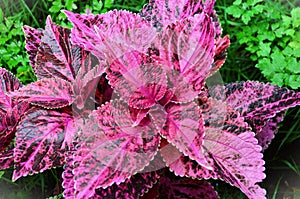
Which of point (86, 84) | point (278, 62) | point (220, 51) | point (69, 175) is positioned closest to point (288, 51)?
point (278, 62)

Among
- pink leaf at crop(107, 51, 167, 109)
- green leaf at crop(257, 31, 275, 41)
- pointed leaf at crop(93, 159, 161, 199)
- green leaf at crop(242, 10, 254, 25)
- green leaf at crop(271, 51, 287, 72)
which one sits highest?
pink leaf at crop(107, 51, 167, 109)

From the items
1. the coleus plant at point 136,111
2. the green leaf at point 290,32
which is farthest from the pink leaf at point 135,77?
the green leaf at point 290,32

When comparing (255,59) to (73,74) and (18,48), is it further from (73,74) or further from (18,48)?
(18,48)

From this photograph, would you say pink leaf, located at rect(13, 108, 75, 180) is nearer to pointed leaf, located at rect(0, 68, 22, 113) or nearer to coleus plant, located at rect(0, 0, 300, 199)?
coleus plant, located at rect(0, 0, 300, 199)

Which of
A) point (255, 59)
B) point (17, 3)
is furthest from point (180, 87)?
point (17, 3)

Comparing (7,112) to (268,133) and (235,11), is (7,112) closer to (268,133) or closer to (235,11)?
(268,133)

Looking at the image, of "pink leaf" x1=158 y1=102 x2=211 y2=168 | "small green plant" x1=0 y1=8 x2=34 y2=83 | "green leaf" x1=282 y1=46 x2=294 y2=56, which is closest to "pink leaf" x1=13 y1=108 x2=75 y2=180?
"pink leaf" x1=158 y1=102 x2=211 y2=168

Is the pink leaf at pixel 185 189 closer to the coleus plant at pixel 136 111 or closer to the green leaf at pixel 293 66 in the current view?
the coleus plant at pixel 136 111
